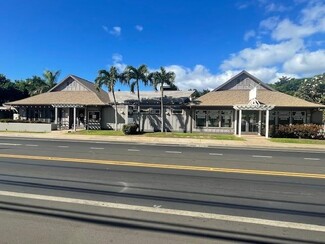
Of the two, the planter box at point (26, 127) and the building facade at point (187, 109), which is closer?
the building facade at point (187, 109)

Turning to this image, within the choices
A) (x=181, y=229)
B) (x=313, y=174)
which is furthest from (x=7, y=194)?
(x=313, y=174)

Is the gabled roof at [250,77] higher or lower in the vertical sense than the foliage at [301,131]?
higher

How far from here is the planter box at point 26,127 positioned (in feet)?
109

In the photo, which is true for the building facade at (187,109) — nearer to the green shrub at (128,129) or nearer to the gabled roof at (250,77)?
the gabled roof at (250,77)

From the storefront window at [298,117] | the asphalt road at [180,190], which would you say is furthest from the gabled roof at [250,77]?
the asphalt road at [180,190]

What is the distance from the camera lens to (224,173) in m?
9.66

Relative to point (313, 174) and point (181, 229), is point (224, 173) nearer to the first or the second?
point (313, 174)

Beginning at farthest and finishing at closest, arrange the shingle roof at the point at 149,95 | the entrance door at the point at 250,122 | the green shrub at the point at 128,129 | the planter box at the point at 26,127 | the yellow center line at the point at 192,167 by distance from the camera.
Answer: the shingle roof at the point at 149,95
the planter box at the point at 26,127
the entrance door at the point at 250,122
the green shrub at the point at 128,129
the yellow center line at the point at 192,167

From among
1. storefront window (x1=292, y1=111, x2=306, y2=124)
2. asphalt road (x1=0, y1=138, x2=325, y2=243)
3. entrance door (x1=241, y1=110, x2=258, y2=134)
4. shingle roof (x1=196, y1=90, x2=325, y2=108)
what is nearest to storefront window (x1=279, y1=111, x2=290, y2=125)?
storefront window (x1=292, y1=111, x2=306, y2=124)

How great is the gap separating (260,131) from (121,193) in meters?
25.2

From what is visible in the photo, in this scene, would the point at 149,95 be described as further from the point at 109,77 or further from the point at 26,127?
the point at 26,127

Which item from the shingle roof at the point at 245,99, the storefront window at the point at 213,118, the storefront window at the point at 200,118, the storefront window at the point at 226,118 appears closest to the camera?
the shingle roof at the point at 245,99

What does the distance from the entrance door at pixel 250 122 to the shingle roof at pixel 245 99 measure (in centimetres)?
129

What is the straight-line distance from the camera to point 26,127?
33688mm
